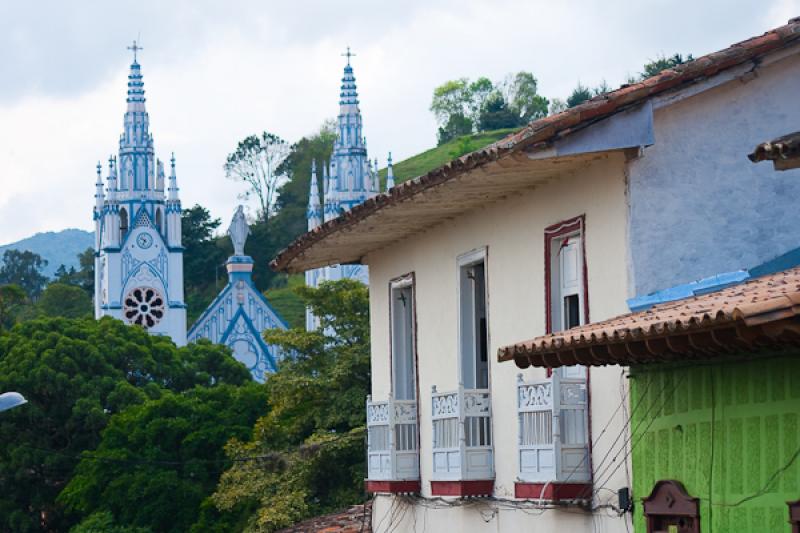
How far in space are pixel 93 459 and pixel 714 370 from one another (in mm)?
36139

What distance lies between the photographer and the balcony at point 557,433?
1350cm

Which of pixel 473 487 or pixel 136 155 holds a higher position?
pixel 136 155

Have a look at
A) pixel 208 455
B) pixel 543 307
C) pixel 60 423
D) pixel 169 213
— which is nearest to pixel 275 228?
pixel 169 213

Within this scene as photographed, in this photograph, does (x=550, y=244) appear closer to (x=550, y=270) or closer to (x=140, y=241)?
(x=550, y=270)

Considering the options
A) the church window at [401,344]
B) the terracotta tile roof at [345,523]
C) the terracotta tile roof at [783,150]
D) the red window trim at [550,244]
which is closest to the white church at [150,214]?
the terracotta tile roof at [345,523]

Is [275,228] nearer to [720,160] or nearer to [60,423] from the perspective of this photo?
[60,423]

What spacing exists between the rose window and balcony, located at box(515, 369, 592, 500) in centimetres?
7453

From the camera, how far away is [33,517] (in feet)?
161

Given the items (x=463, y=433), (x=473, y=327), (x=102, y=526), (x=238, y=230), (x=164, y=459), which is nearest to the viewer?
(x=463, y=433)

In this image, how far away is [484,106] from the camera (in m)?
129

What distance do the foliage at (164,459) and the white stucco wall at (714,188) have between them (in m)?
30.5

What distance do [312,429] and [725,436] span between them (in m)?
26.7

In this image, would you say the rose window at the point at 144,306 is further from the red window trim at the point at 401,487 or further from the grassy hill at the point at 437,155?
the red window trim at the point at 401,487

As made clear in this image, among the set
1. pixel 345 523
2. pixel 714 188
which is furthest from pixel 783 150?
pixel 345 523
